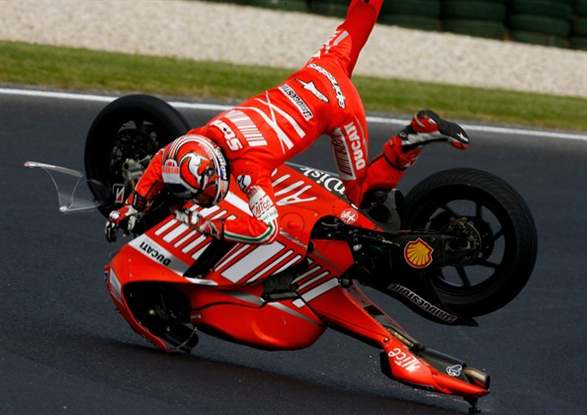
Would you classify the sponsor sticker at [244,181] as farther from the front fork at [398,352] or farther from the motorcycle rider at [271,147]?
the front fork at [398,352]

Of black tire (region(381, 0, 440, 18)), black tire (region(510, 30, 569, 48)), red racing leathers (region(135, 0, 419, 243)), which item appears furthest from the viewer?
black tire (region(510, 30, 569, 48))

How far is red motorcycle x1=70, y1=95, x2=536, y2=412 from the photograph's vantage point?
5848mm

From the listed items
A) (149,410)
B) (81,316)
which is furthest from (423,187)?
(81,316)

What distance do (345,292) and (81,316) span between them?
157cm

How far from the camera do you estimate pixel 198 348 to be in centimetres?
671

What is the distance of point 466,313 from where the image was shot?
19.6 feet

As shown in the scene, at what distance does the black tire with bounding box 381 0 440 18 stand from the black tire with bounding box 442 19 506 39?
320mm

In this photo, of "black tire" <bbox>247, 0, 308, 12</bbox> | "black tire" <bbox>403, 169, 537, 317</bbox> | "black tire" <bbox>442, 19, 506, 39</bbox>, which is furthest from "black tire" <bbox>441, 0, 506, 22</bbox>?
"black tire" <bbox>403, 169, 537, 317</bbox>

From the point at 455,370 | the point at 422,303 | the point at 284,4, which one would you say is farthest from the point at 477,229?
the point at 284,4

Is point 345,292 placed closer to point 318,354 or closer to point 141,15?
point 318,354

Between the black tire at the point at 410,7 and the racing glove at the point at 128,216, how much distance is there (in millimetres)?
10849

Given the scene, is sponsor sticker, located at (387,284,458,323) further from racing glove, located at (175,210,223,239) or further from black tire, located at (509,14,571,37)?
black tire, located at (509,14,571,37)

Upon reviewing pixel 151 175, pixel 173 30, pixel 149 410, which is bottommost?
pixel 173 30

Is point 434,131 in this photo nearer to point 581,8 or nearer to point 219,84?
point 219,84
